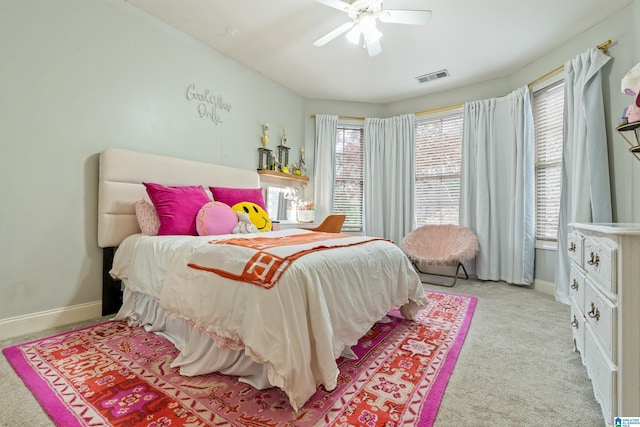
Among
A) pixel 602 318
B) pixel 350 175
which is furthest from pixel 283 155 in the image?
pixel 602 318

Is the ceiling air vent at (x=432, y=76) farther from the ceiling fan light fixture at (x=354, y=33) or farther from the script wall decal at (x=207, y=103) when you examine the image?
the script wall decal at (x=207, y=103)

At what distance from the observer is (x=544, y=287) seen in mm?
3289

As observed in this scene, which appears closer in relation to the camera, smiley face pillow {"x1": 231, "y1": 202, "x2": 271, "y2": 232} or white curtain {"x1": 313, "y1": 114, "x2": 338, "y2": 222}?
smiley face pillow {"x1": 231, "y1": 202, "x2": 271, "y2": 232}

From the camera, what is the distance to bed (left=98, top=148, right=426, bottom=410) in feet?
3.93

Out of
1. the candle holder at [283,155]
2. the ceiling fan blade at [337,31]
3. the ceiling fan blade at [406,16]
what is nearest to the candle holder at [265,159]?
the candle holder at [283,155]

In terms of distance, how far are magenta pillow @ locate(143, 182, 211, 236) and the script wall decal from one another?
1.16 meters

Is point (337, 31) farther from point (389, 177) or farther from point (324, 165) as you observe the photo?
point (389, 177)

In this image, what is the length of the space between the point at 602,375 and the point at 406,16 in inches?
95.2

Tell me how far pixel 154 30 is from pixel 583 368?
4113 millimetres

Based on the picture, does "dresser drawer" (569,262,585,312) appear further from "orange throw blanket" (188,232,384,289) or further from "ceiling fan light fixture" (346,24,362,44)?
"ceiling fan light fixture" (346,24,362,44)

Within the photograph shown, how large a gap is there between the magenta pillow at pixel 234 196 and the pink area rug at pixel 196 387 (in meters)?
1.30

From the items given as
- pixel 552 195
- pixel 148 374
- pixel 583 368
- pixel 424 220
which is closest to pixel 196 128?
pixel 148 374

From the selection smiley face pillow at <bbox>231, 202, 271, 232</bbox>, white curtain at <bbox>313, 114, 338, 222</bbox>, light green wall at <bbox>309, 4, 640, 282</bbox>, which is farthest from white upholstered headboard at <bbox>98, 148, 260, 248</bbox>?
light green wall at <bbox>309, 4, 640, 282</bbox>

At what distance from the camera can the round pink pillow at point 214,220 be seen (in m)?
2.29
